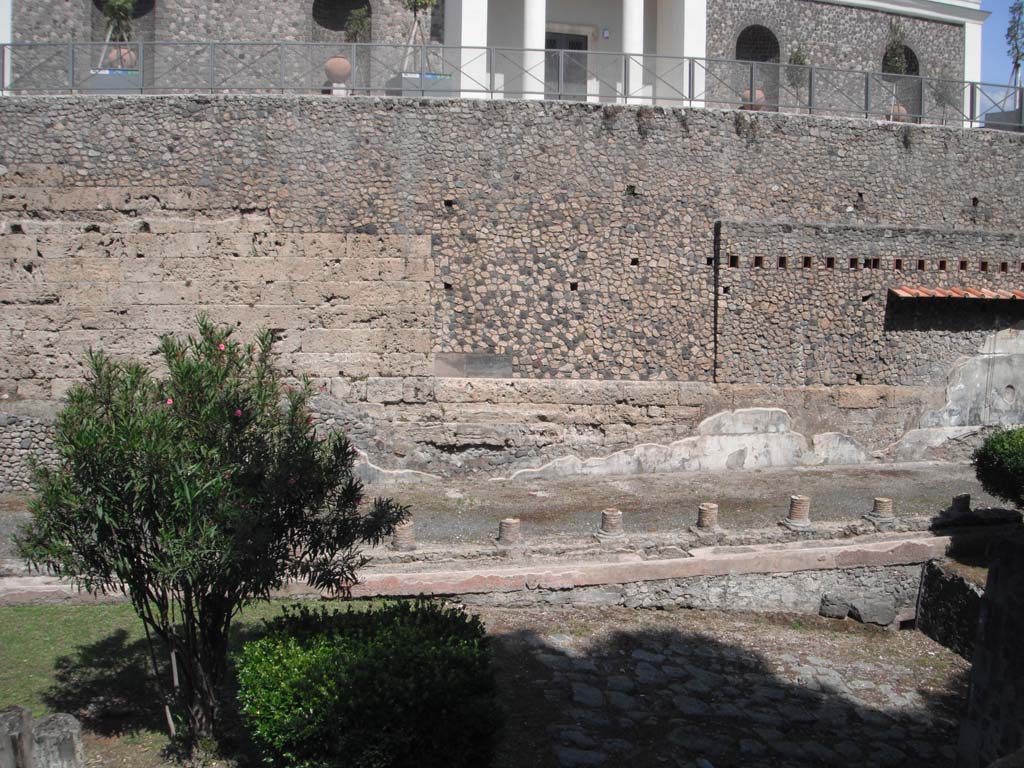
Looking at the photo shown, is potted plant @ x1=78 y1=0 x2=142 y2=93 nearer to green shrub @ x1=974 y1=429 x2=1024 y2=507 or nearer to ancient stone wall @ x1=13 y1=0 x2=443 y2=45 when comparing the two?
ancient stone wall @ x1=13 y1=0 x2=443 y2=45

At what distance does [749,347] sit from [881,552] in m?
3.99

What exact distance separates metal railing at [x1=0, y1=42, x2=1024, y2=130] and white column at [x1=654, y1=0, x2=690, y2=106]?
0.13 ft

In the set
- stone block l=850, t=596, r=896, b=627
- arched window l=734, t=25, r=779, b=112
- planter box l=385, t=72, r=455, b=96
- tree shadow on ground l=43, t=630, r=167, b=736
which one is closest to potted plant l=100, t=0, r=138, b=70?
planter box l=385, t=72, r=455, b=96

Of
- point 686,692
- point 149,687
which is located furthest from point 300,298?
point 686,692

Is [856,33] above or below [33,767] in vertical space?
above

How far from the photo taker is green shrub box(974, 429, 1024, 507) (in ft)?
32.9

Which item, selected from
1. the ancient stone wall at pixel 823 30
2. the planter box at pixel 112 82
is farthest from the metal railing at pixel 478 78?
the ancient stone wall at pixel 823 30

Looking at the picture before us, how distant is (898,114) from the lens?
1416cm

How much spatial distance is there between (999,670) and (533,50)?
10.4 meters

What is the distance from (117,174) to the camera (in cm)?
1164

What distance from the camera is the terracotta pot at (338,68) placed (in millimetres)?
12469

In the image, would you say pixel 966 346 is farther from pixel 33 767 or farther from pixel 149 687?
pixel 33 767

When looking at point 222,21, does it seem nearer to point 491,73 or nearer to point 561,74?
point 491,73

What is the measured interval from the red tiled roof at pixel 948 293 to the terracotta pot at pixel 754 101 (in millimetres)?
3542
